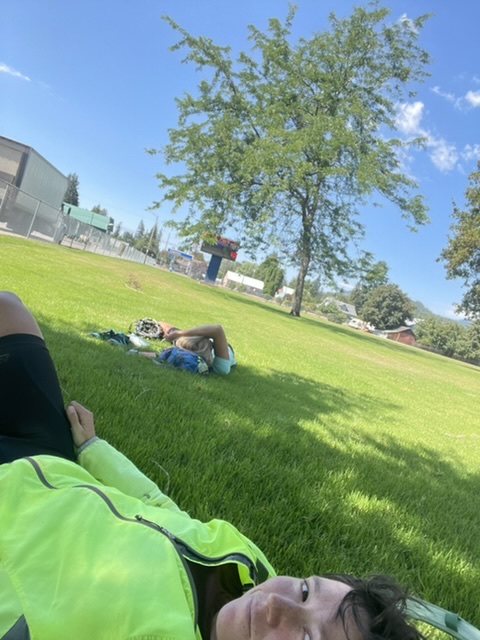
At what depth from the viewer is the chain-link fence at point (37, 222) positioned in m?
18.7

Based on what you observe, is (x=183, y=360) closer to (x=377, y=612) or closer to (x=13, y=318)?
(x=13, y=318)

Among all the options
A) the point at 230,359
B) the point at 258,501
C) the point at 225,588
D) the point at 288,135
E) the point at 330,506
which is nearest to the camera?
the point at 225,588

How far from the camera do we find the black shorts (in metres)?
1.79

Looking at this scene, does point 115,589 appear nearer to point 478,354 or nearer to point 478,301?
point 478,301

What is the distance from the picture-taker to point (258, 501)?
2473mm

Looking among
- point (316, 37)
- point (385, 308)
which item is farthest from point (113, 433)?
point (385, 308)

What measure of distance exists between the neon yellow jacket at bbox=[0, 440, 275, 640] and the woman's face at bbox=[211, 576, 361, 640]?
0.11 m

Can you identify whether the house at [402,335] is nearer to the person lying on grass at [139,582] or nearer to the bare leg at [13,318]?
the bare leg at [13,318]

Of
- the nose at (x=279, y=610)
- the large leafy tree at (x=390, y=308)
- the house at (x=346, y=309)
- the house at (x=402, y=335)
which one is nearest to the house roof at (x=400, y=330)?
the house at (x=402, y=335)

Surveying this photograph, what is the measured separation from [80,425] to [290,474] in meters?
1.50

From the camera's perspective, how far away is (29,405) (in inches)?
74.1

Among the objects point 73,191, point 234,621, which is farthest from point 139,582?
point 73,191

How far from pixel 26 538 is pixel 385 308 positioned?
96.2m

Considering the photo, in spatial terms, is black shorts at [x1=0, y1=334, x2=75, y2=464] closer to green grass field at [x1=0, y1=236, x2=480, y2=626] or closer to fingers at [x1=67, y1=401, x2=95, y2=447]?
fingers at [x1=67, y1=401, x2=95, y2=447]
